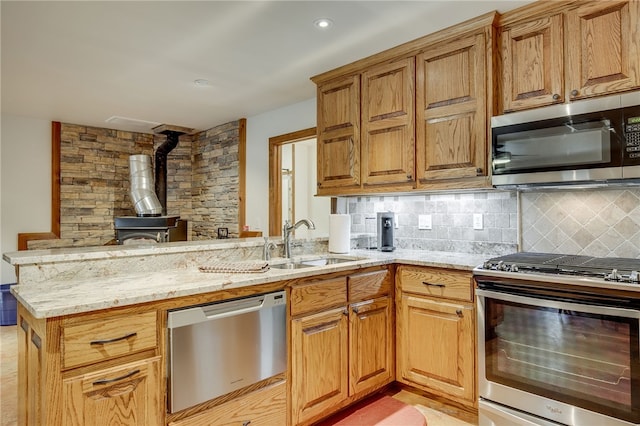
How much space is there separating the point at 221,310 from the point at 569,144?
6.51 ft

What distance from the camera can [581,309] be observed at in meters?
1.80

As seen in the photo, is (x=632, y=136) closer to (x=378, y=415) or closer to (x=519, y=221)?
(x=519, y=221)

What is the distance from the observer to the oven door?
5.62ft

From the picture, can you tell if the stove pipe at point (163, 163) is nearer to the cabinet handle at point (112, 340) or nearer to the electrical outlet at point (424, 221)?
the electrical outlet at point (424, 221)

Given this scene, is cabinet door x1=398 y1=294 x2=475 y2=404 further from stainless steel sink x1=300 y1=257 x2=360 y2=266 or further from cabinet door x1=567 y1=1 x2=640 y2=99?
cabinet door x1=567 y1=1 x2=640 y2=99

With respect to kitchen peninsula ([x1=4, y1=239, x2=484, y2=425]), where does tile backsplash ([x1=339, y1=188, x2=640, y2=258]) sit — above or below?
above

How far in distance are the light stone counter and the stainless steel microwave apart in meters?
0.62

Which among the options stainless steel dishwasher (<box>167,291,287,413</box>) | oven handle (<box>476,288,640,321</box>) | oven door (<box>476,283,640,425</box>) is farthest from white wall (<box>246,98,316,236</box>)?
oven door (<box>476,283,640,425</box>)

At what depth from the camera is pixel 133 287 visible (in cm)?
169

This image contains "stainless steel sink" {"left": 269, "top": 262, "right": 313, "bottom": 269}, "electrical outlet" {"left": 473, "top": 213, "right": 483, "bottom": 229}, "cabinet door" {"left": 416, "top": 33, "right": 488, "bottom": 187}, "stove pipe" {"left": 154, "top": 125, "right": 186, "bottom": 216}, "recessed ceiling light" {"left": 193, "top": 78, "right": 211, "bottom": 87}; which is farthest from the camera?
"stove pipe" {"left": 154, "top": 125, "right": 186, "bottom": 216}

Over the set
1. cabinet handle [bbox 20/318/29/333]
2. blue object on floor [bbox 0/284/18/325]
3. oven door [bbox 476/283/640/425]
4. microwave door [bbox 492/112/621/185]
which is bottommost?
blue object on floor [bbox 0/284/18/325]

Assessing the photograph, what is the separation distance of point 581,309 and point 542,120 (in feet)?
3.36

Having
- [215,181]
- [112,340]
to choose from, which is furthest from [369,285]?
[215,181]

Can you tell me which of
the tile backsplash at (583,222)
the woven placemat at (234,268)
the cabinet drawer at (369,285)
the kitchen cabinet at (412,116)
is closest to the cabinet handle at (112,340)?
the woven placemat at (234,268)
